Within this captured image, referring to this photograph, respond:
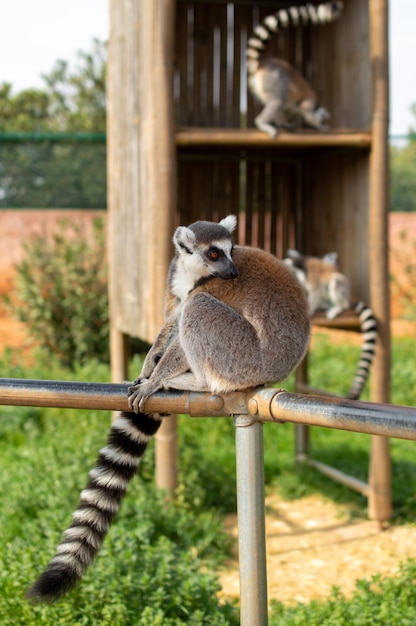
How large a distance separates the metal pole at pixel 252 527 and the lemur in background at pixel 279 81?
3984mm

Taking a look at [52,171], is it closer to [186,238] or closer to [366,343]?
[366,343]

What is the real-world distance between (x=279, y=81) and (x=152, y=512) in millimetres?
3416

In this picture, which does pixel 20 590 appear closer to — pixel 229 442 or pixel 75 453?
pixel 75 453

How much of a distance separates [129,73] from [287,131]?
129 cm

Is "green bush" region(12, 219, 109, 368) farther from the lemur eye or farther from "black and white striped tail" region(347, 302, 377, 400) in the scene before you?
the lemur eye

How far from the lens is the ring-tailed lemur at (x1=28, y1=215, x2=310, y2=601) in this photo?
2.50 meters

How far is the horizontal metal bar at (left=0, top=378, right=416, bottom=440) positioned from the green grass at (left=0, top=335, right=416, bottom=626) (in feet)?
3.94

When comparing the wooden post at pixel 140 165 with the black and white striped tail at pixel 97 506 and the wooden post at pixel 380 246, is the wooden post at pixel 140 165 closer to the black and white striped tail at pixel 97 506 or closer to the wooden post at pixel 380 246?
the wooden post at pixel 380 246

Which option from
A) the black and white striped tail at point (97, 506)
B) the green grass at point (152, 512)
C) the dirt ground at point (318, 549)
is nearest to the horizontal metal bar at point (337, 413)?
the black and white striped tail at point (97, 506)

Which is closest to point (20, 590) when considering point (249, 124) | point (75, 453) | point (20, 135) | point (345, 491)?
point (75, 453)

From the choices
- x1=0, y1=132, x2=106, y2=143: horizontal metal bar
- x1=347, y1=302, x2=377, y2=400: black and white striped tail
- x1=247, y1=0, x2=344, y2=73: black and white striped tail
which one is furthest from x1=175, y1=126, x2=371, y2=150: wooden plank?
x1=0, y1=132, x2=106, y2=143: horizontal metal bar

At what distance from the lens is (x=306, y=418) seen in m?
1.72

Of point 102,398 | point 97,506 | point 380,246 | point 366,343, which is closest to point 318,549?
point 366,343

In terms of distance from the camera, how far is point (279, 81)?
5.74m
